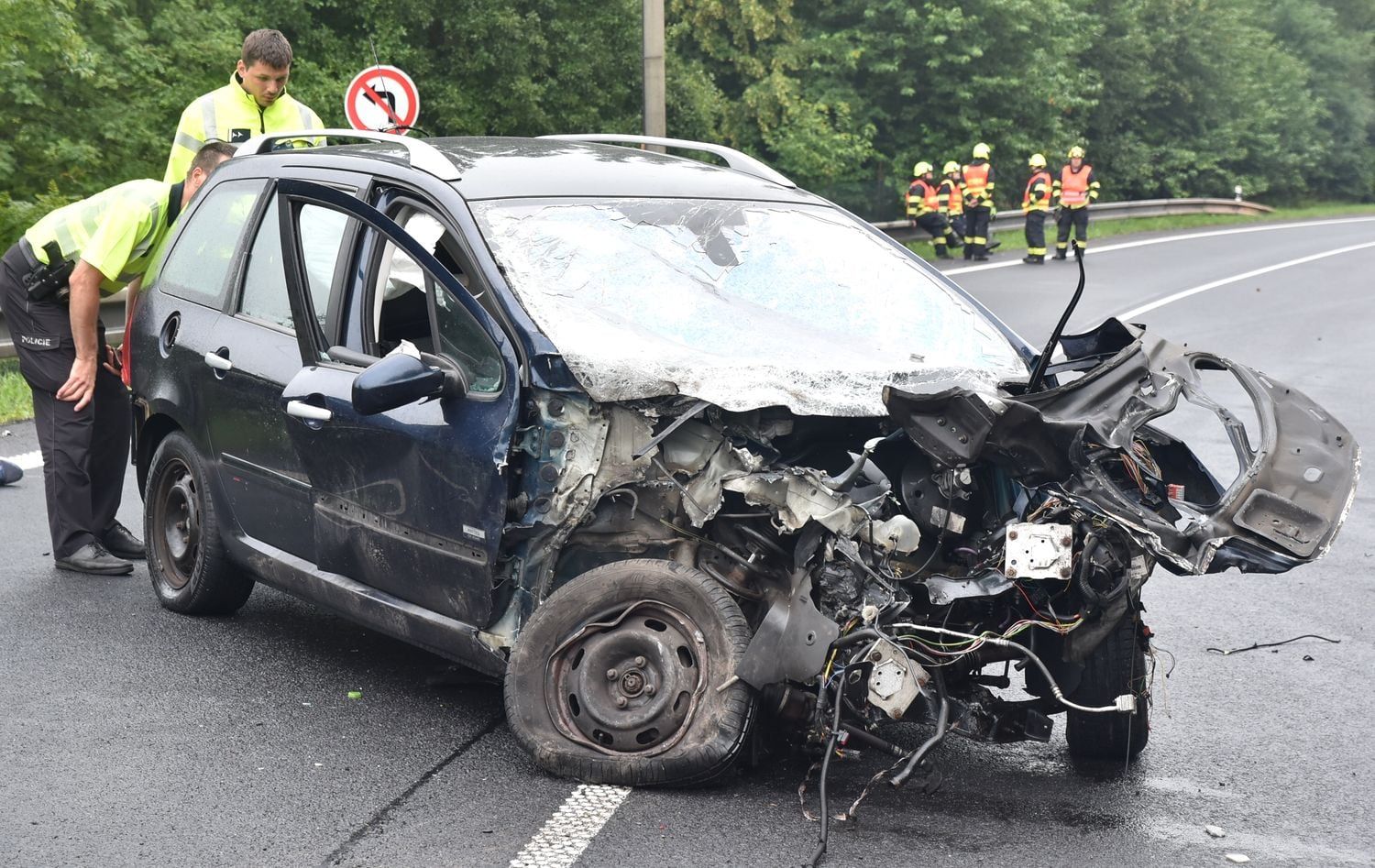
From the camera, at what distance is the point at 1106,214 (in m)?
33.8

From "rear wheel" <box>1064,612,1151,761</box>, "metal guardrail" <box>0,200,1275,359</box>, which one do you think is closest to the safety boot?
"rear wheel" <box>1064,612,1151,761</box>

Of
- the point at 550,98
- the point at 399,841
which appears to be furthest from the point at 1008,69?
the point at 399,841

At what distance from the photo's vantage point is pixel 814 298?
16.3 ft

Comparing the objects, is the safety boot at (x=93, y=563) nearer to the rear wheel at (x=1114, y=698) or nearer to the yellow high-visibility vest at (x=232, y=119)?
the yellow high-visibility vest at (x=232, y=119)

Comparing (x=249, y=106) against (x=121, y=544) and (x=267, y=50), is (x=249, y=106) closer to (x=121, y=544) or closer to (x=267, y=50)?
(x=267, y=50)

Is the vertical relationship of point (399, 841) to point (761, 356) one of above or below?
below

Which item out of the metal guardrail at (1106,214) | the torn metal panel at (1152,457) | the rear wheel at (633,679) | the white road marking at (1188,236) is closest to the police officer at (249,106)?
the rear wheel at (633,679)

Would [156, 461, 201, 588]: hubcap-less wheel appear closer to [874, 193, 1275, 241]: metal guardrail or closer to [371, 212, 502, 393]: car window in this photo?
[371, 212, 502, 393]: car window

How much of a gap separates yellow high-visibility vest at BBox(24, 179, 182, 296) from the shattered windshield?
7.28 ft

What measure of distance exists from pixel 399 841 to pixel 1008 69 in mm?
33409

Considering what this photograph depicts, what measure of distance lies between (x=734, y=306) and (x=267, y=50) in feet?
12.7

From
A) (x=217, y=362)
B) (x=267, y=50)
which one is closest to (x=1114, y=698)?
(x=217, y=362)

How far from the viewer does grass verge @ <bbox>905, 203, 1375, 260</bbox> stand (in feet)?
91.2

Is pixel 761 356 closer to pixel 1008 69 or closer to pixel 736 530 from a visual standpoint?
pixel 736 530
